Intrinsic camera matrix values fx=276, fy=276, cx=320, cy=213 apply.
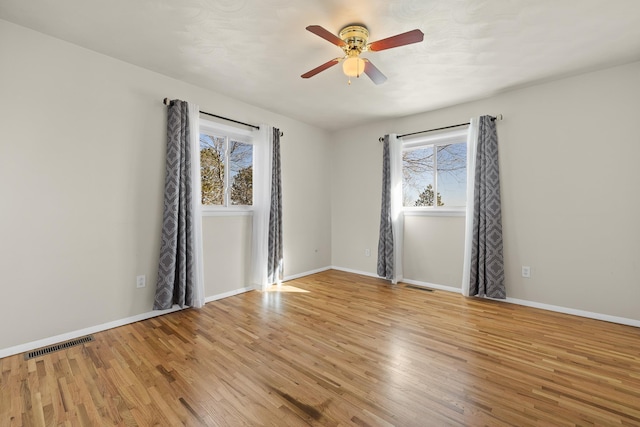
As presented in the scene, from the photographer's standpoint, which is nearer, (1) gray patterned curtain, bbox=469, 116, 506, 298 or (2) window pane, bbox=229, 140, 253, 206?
(1) gray patterned curtain, bbox=469, 116, 506, 298

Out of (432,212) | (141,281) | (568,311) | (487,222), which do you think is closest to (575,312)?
(568,311)

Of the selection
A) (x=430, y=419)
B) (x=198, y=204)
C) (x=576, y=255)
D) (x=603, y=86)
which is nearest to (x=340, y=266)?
(x=198, y=204)

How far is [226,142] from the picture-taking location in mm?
3721

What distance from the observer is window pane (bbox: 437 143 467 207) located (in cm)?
394

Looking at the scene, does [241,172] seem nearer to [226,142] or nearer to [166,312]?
[226,142]

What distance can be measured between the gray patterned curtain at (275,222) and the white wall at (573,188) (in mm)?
2549

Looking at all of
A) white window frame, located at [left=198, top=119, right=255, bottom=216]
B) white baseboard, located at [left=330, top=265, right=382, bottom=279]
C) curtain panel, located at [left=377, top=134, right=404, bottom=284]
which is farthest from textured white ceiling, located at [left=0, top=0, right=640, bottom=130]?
white baseboard, located at [left=330, top=265, right=382, bottom=279]

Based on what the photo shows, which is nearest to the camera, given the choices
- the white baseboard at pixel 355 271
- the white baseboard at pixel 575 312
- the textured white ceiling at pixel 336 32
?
the textured white ceiling at pixel 336 32

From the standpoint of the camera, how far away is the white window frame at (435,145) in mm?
3881

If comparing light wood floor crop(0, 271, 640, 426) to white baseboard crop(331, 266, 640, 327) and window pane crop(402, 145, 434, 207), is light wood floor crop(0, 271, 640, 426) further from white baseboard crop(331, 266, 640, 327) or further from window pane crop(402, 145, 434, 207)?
window pane crop(402, 145, 434, 207)

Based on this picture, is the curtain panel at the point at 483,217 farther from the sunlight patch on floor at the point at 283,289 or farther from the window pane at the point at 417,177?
the sunlight patch on floor at the point at 283,289

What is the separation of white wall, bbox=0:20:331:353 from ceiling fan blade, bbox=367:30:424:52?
226cm

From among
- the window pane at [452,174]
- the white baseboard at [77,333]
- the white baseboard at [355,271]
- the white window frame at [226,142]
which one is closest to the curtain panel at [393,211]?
the white baseboard at [355,271]

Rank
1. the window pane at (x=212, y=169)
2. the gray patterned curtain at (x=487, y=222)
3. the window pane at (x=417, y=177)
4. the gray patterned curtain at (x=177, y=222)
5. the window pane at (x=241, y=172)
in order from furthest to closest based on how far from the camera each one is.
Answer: the window pane at (x=417, y=177)
the window pane at (x=241, y=172)
the window pane at (x=212, y=169)
the gray patterned curtain at (x=487, y=222)
the gray patterned curtain at (x=177, y=222)
